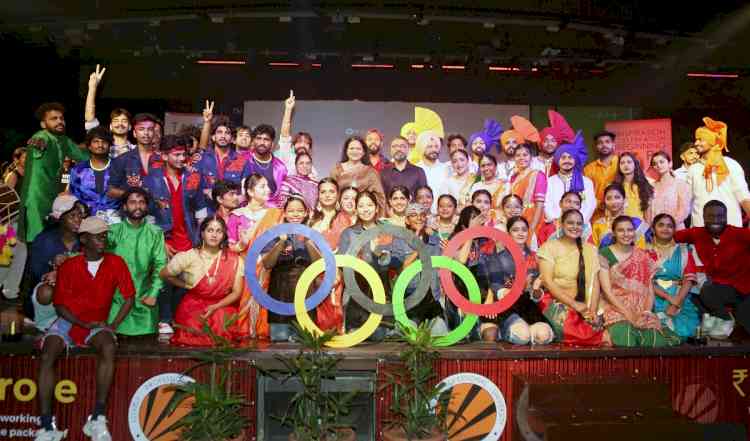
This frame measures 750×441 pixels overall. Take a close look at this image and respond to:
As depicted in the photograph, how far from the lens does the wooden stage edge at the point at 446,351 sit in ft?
15.7

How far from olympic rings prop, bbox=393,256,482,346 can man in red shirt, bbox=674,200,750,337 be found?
238cm

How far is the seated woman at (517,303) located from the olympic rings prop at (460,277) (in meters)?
0.26

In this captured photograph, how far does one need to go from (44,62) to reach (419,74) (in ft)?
14.4

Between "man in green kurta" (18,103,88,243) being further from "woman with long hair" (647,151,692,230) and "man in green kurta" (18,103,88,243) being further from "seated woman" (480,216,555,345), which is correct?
"woman with long hair" (647,151,692,230)

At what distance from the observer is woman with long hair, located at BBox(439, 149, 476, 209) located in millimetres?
6680

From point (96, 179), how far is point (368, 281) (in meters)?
2.93

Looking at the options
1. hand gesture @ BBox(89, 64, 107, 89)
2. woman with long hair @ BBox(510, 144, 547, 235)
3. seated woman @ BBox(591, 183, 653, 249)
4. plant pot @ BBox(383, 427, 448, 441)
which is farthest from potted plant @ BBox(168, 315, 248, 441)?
seated woman @ BBox(591, 183, 653, 249)

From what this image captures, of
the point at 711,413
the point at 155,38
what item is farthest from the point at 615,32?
the point at 155,38

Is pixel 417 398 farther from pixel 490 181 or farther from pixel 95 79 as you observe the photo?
pixel 95 79

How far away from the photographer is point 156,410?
15.5 ft

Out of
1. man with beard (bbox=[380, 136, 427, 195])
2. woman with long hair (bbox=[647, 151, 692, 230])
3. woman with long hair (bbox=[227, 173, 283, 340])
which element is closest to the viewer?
woman with long hair (bbox=[227, 173, 283, 340])

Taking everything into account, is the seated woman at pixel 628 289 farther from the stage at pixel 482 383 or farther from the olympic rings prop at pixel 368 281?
the olympic rings prop at pixel 368 281

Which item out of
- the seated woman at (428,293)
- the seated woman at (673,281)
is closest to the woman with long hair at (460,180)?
the seated woman at (428,293)

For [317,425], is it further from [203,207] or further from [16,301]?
[16,301]
